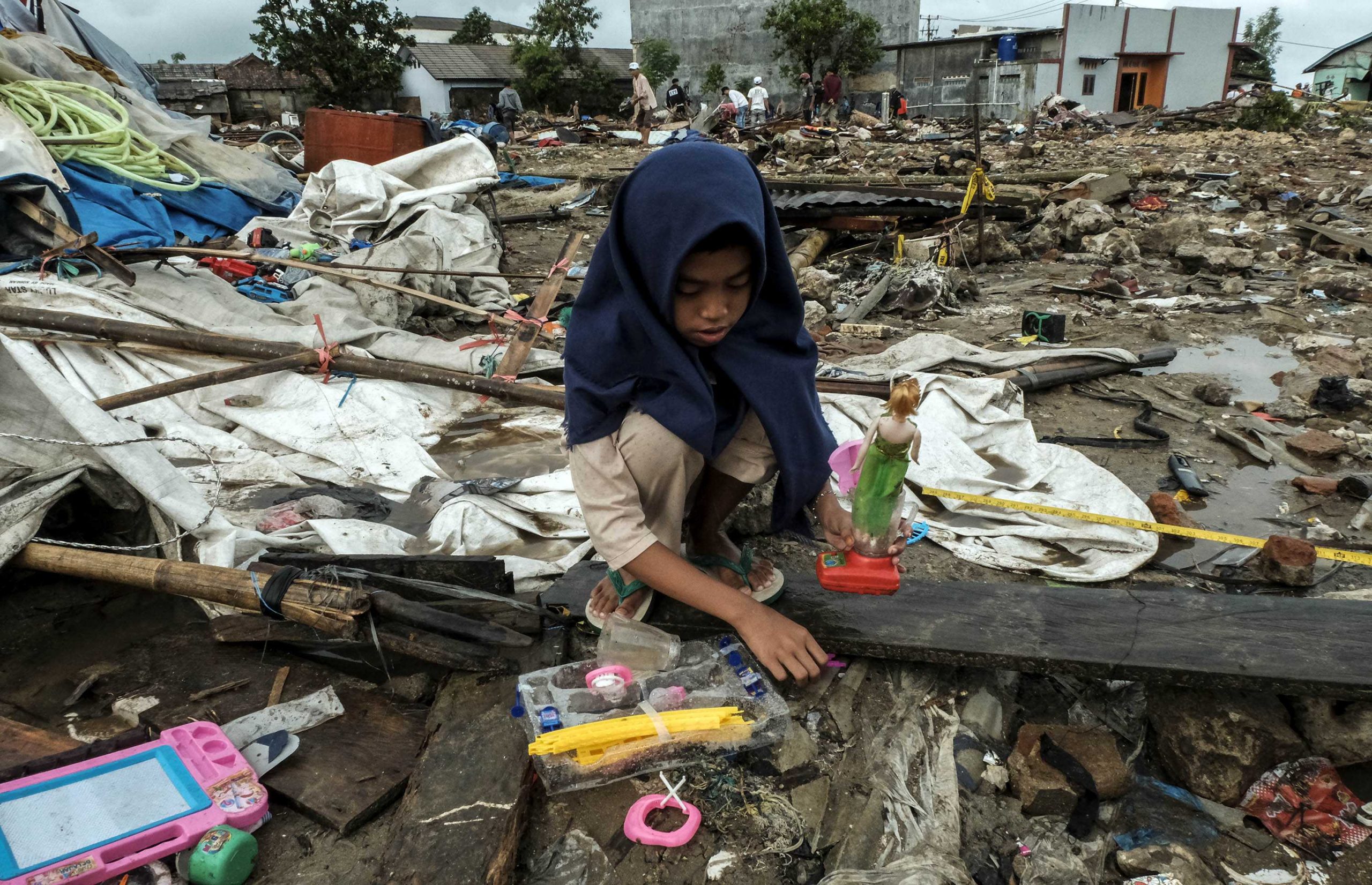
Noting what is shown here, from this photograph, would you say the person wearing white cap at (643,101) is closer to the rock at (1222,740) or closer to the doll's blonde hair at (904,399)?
the doll's blonde hair at (904,399)

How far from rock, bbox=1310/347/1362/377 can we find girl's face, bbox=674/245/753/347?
14.1 feet

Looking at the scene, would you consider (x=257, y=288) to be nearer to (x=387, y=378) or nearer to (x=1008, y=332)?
(x=387, y=378)

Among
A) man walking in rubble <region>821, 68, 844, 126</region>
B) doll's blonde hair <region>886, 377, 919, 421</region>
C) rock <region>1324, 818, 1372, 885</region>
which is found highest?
man walking in rubble <region>821, 68, 844, 126</region>

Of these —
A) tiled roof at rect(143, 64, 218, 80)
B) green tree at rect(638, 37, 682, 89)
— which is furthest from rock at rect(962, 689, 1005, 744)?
green tree at rect(638, 37, 682, 89)

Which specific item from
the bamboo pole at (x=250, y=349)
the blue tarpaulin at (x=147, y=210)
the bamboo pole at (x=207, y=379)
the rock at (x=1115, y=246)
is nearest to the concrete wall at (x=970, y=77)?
the rock at (x=1115, y=246)

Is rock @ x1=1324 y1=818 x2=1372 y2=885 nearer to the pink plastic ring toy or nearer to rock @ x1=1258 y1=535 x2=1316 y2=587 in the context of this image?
rock @ x1=1258 y1=535 x2=1316 y2=587

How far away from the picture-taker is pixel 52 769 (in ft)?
5.33

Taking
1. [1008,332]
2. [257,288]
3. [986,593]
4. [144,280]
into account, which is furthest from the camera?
[1008,332]

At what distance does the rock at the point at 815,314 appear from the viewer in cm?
593

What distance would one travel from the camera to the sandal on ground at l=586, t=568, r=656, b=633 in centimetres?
200

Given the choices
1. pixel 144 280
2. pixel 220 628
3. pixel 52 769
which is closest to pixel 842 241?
pixel 144 280

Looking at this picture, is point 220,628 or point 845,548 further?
point 220,628

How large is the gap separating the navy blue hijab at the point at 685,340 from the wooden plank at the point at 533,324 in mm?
2349

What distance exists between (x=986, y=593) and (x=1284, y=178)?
11972 millimetres
